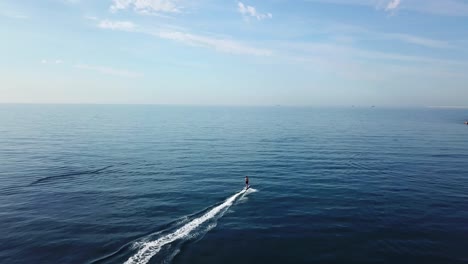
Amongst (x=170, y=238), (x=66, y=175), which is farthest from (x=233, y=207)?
(x=66, y=175)

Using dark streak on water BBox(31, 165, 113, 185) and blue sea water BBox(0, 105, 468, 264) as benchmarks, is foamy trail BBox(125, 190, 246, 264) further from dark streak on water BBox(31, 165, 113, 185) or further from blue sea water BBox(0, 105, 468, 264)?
dark streak on water BBox(31, 165, 113, 185)

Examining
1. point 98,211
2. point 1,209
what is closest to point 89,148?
point 1,209

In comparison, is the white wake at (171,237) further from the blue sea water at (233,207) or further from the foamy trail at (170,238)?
the blue sea water at (233,207)

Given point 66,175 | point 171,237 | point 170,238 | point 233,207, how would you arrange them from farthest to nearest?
point 66,175, point 233,207, point 171,237, point 170,238

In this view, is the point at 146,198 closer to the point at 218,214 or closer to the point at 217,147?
the point at 218,214

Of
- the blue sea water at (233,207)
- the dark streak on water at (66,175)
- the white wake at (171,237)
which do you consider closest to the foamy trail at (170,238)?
the white wake at (171,237)

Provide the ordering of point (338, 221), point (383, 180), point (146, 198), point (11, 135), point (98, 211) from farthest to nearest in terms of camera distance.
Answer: point (11, 135)
point (383, 180)
point (146, 198)
point (98, 211)
point (338, 221)

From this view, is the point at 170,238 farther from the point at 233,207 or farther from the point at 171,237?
the point at 233,207
